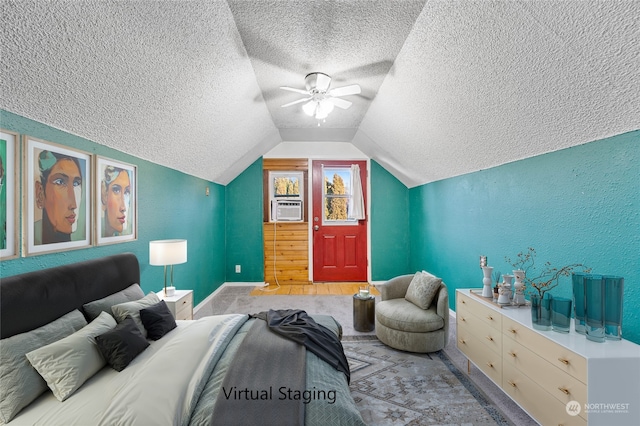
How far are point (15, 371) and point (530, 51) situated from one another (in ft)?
9.79

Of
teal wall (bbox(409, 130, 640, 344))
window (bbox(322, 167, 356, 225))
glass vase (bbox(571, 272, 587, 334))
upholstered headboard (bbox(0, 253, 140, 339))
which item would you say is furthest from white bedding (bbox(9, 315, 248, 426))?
window (bbox(322, 167, 356, 225))

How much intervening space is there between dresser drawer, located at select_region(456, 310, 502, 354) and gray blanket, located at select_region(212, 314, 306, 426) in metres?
1.39

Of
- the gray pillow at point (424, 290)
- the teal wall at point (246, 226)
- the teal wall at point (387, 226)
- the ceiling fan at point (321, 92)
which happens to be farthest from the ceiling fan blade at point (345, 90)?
the teal wall at point (246, 226)

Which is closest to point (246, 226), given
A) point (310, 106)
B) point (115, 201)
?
point (115, 201)

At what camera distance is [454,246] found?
3.59m

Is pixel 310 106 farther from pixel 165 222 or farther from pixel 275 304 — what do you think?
pixel 275 304

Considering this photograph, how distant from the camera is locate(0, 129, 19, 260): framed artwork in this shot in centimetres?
149

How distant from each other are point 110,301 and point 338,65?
253 centimetres

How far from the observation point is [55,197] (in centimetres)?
181

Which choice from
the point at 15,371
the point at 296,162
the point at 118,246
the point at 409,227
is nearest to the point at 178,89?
the point at 118,246

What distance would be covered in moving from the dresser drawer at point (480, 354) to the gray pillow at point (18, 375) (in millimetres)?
2654

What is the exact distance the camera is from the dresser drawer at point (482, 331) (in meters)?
2.00

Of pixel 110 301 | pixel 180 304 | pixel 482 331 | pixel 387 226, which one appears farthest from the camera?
pixel 387 226

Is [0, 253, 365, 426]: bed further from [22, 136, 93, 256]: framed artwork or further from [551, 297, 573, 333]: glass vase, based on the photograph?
[551, 297, 573, 333]: glass vase
